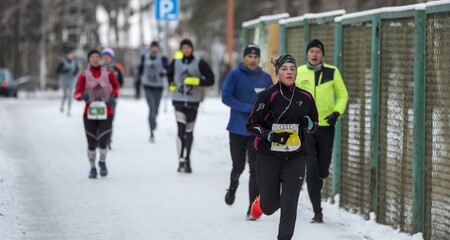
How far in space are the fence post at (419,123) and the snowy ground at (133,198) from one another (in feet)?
0.81

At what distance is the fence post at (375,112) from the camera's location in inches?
459

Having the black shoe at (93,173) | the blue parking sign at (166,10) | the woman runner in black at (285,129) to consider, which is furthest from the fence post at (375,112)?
the blue parking sign at (166,10)

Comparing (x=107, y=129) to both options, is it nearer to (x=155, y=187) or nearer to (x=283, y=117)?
(x=155, y=187)

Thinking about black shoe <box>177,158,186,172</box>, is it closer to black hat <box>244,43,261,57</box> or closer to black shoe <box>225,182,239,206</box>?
black shoe <box>225,182,239,206</box>

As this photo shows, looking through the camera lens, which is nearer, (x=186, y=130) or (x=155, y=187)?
(x=155, y=187)

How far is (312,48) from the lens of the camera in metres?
11.6

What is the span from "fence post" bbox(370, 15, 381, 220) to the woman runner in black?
2.16m

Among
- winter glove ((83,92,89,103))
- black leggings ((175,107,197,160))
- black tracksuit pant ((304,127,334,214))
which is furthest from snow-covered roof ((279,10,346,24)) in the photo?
winter glove ((83,92,89,103))

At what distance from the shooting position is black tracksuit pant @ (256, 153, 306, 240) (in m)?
9.52

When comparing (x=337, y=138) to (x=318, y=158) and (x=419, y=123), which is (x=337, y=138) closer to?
(x=318, y=158)

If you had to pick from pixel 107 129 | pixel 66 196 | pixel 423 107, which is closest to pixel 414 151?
pixel 423 107

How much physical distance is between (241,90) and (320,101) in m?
0.94

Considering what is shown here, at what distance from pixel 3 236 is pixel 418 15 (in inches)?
159

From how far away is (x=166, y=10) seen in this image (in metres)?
26.3
